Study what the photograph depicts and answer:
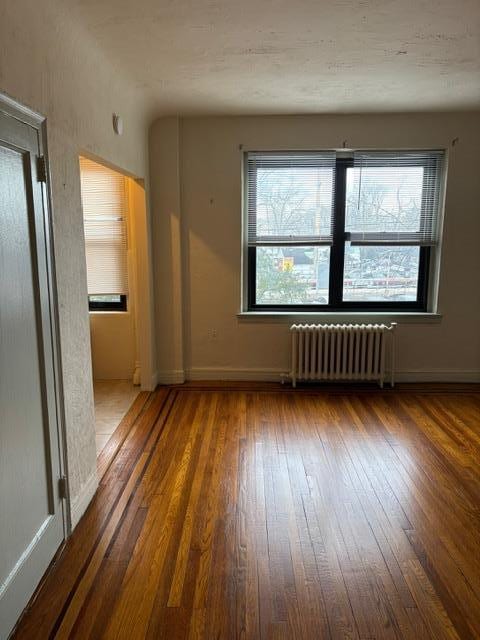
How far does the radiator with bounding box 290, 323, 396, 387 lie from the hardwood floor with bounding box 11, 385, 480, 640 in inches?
30.4

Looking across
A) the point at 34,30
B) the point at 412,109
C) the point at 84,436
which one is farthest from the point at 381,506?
the point at 412,109

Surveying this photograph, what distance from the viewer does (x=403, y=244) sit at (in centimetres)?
441

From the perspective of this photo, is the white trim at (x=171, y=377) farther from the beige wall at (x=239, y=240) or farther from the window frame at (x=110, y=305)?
the window frame at (x=110, y=305)

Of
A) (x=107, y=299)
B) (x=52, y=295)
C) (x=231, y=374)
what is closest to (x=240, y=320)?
(x=231, y=374)

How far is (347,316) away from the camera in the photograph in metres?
4.54

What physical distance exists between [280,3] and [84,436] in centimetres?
251

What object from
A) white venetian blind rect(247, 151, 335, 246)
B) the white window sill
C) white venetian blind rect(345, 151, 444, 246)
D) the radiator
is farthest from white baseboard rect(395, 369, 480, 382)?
white venetian blind rect(247, 151, 335, 246)

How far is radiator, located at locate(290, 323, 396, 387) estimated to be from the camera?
4.37 meters

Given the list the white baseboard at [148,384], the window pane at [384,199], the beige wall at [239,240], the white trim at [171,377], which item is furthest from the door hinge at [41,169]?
the window pane at [384,199]

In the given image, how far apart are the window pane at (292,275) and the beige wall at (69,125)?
6.89 ft

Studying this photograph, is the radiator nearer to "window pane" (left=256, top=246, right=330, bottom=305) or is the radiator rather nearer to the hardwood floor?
"window pane" (left=256, top=246, right=330, bottom=305)

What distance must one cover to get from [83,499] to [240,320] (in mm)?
2493

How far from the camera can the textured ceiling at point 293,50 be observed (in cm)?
219

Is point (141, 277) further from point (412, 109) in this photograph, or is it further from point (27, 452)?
point (412, 109)
